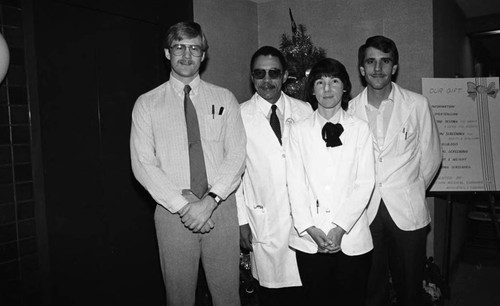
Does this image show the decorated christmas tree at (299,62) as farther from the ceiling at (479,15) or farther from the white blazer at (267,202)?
the ceiling at (479,15)

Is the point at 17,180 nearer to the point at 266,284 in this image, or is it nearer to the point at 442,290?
the point at 266,284

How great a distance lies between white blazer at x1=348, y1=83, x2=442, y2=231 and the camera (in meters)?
2.33

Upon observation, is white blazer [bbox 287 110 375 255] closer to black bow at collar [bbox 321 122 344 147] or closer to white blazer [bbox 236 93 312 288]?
black bow at collar [bbox 321 122 344 147]

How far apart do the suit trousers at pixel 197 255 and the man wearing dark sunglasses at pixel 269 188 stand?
0.26m

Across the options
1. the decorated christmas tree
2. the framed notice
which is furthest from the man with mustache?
the framed notice

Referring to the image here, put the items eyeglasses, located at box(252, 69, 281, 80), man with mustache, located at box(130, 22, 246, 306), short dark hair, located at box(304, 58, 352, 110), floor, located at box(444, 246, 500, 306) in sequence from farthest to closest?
1. floor, located at box(444, 246, 500, 306)
2. eyeglasses, located at box(252, 69, 281, 80)
3. short dark hair, located at box(304, 58, 352, 110)
4. man with mustache, located at box(130, 22, 246, 306)

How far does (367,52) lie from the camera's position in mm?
2443

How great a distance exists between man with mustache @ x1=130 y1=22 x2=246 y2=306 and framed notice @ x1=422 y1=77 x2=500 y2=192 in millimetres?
1935

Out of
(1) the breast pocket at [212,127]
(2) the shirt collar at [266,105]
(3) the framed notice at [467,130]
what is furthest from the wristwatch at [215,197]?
(3) the framed notice at [467,130]

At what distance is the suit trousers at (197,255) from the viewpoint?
2008 mm

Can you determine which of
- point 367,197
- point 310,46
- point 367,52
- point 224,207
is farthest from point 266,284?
point 310,46

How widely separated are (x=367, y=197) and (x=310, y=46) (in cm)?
169

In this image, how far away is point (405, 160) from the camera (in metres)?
2.36

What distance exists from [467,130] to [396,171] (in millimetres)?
1298
